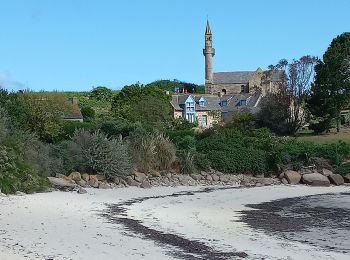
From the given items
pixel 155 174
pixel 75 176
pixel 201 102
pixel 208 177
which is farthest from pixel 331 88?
pixel 75 176

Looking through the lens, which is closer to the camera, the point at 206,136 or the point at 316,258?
the point at 316,258

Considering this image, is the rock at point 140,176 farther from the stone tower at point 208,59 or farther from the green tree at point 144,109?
the stone tower at point 208,59

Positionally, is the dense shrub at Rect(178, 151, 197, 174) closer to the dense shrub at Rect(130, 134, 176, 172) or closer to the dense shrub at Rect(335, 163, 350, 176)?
the dense shrub at Rect(130, 134, 176, 172)

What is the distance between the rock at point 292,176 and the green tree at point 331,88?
56.9ft

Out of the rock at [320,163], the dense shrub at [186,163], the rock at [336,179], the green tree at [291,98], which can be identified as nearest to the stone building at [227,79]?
the green tree at [291,98]

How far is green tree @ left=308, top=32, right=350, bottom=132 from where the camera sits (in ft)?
187

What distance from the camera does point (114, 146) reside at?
34.7 metres

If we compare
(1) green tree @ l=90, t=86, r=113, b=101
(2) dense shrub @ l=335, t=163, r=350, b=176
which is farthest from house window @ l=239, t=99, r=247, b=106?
(2) dense shrub @ l=335, t=163, r=350, b=176

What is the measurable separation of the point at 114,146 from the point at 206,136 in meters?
16.7

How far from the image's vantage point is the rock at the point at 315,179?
39938 millimetres

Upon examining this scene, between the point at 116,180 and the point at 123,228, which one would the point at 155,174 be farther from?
the point at 123,228

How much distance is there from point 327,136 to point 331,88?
5.10 m

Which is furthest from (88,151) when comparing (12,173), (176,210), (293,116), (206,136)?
(293,116)

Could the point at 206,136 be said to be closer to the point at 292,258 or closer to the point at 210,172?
the point at 210,172
